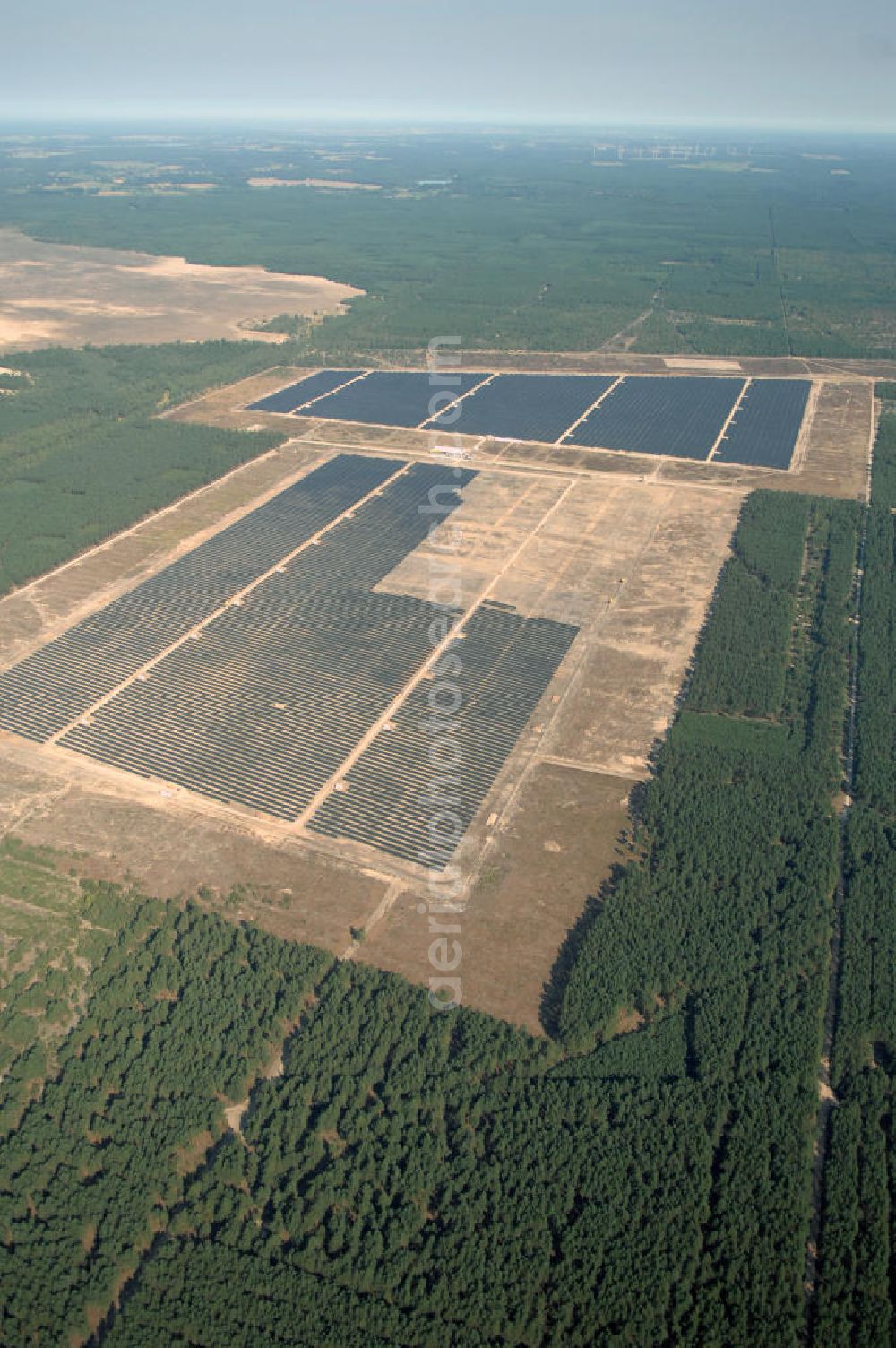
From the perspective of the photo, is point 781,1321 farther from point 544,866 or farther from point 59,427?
point 59,427

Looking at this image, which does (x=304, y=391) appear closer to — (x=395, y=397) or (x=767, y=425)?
(x=395, y=397)

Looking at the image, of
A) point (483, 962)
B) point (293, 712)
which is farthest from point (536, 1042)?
point (293, 712)

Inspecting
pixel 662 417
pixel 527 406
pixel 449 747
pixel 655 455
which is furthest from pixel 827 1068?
pixel 527 406

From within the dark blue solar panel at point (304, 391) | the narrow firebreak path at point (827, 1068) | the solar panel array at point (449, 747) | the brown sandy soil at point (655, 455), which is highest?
the dark blue solar panel at point (304, 391)

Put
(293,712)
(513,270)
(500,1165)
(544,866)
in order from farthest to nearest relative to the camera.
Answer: (513,270) < (293,712) < (544,866) < (500,1165)

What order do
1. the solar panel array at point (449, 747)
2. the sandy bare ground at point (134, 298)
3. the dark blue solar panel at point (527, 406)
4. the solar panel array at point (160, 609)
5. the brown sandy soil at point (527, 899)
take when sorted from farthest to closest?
the sandy bare ground at point (134, 298) < the dark blue solar panel at point (527, 406) < the solar panel array at point (160, 609) < the solar panel array at point (449, 747) < the brown sandy soil at point (527, 899)

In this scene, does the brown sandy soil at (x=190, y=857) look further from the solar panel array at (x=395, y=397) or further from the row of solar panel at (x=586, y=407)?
the solar panel array at (x=395, y=397)

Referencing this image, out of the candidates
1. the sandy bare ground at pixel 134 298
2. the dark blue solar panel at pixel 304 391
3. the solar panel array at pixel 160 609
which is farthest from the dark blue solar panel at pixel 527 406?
the sandy bare ground at pixel 134 298
